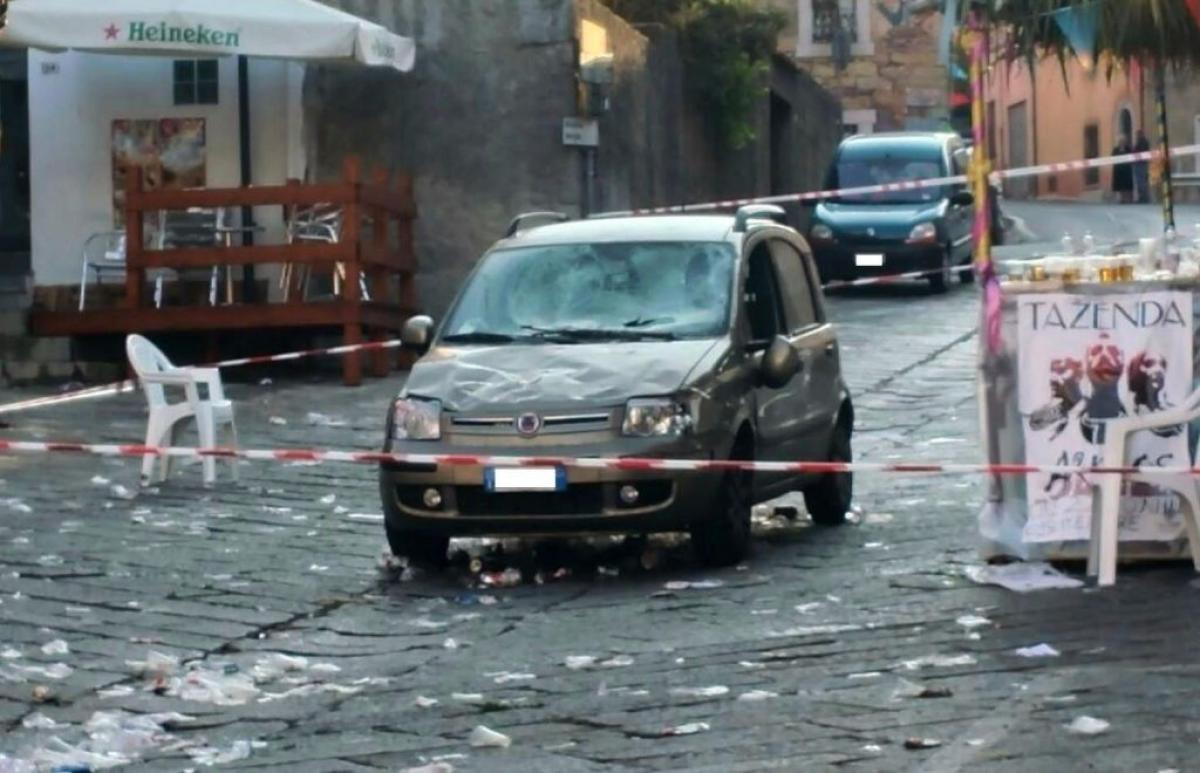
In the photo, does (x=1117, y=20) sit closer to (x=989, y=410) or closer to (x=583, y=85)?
(x=989, y=410)

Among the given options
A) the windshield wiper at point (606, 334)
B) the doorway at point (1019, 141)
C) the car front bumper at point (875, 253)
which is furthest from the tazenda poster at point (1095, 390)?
the doorway at point (1019, 141)

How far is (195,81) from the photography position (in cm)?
2138

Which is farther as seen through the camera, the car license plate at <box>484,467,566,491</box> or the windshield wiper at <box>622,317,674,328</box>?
the windshield wiper at <box>622,317,674,328</box>

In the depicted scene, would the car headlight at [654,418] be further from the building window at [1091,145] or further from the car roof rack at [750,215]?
the building window at [1091,145]

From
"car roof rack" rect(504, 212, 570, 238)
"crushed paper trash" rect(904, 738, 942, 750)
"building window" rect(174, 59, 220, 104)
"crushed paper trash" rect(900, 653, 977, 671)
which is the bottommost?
"crushed paper trash" rect(904, 738, 942, 750)

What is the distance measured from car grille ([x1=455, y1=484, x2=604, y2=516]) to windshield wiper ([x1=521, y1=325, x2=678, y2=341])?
3.42ft

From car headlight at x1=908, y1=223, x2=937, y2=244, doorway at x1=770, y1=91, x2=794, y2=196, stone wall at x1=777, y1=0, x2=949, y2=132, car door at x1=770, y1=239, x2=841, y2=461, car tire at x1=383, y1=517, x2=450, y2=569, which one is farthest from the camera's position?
stone wall at x1=777, y1=0, x2=949, y2=132

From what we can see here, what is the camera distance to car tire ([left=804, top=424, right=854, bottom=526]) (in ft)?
39.3

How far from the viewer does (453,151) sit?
22016 millimetres

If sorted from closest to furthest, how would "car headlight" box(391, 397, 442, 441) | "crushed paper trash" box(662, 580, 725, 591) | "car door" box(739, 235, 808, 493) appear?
"crushed paper trash" box(662, 580, 725, 591), "car headlight" box(391, 397, 442, 441), "car door" box(739, 235, 808, 493)

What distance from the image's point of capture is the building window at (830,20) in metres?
44.5

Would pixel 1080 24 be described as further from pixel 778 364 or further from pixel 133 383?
pixel 133 383

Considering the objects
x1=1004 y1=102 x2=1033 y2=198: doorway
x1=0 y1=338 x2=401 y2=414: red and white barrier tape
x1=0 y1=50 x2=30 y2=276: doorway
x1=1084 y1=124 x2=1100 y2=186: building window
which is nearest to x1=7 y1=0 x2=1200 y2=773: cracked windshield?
x1=0 y1=338 x2=401 y2=414: red and white barrier tape

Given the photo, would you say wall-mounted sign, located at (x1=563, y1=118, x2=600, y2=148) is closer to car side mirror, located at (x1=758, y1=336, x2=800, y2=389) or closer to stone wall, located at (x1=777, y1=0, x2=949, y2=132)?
car side mirror, located at (x1=758, y1=336, x2=800, y2=389)
